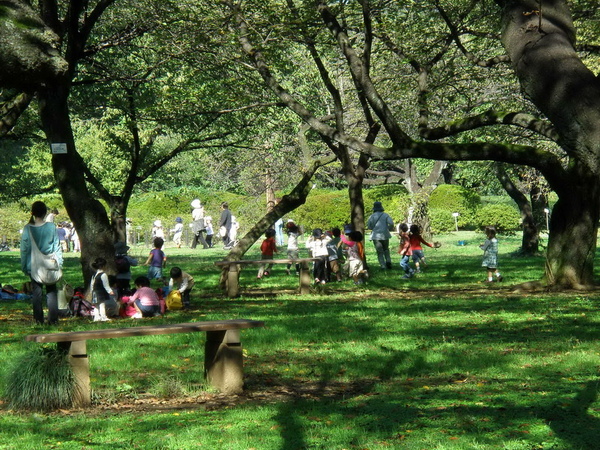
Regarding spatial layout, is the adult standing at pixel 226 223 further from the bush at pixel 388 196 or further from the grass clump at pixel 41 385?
the grass clump at pixel 41 385

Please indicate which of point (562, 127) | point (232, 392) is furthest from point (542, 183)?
point (232, 392)

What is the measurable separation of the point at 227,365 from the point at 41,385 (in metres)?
1.72

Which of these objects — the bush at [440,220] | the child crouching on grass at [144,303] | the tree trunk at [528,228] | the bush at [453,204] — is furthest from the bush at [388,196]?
the child crouching on grass at [144,303]

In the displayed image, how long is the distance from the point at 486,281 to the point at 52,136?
30.2 ft

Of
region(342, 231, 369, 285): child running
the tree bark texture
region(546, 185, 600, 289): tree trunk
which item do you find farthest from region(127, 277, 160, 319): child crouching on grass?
the tree bark texture

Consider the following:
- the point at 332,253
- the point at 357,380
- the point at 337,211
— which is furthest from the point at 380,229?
the point at 337,211

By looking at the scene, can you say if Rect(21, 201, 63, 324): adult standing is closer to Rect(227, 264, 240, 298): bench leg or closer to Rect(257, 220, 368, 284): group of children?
Rect(227, 264, 240, 298): bench leg

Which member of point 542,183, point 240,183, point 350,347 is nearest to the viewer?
point 350,347

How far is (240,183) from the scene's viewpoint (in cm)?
5103

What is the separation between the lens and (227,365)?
886 centimetres

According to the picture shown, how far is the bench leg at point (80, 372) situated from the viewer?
828 centimetres

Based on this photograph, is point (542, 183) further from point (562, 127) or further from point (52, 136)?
point (52, 136)

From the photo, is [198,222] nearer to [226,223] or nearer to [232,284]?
[226,223]

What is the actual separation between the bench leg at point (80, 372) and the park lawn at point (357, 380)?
18 cm
